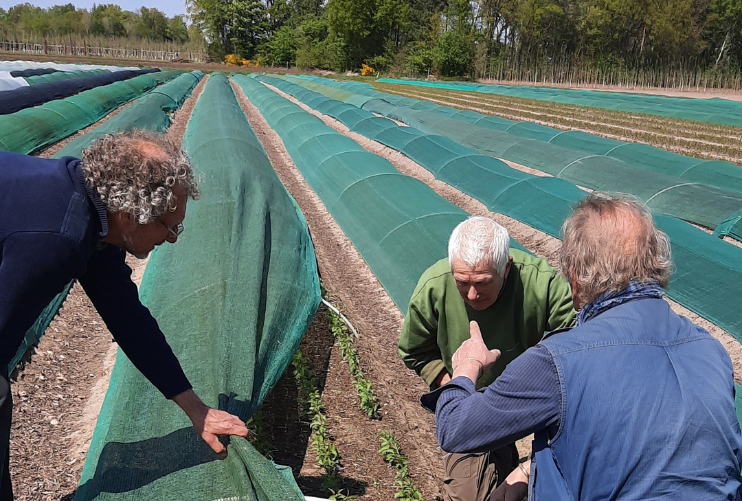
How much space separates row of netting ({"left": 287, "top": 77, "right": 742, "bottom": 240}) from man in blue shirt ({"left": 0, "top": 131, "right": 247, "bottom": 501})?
8.00 m

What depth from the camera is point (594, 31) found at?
2152 inches

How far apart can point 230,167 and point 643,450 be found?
6.60m

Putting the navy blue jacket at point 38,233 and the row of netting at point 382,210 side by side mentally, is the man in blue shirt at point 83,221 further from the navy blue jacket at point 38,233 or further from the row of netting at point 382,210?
the row of netting at point 382,210

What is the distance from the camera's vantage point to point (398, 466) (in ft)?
12.7

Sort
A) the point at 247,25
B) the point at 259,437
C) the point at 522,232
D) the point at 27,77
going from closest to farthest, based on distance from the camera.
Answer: the point at 259,437 < the point at 522,232 < the point at 27,77 < the point at 247,25

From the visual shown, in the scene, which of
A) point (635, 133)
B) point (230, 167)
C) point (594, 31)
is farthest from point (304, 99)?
point (594, 31)

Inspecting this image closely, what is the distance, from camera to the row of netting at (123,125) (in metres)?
4.89

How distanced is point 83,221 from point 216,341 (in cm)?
182

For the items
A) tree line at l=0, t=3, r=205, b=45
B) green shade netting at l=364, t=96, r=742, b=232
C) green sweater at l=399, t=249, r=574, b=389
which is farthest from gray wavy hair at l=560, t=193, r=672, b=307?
tree line at l=0, t=3, r=205, b=45

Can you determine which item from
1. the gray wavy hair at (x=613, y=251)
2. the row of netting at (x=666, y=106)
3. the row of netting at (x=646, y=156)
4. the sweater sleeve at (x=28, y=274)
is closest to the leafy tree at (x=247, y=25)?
the row of netting at (x=666, y=106)

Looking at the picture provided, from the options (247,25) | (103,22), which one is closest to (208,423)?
(247,25)

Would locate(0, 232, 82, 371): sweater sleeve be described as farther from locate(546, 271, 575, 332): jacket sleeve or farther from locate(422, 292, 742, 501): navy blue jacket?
locate(546, 271, 575, 332): jacket sleeve

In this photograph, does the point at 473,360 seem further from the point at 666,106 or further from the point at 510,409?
the point at 666,106

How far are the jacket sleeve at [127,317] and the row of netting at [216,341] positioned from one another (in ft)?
1.48
